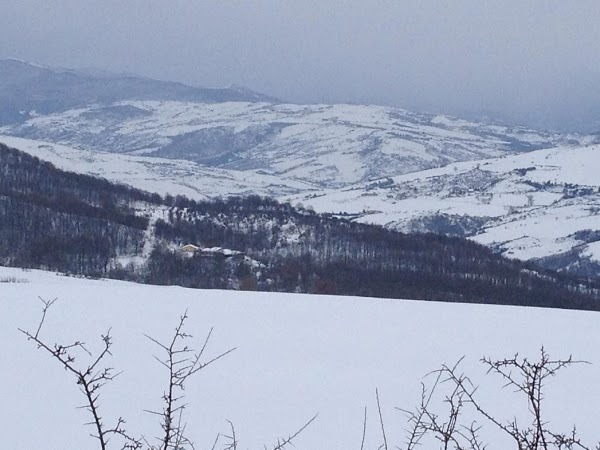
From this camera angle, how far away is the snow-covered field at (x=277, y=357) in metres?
5.57

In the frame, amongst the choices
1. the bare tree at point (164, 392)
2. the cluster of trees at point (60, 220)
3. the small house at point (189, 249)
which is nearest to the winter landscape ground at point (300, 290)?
the cluster of trees at point (60, 220)

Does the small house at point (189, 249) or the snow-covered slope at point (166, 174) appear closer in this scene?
the small house at point (189, 249)

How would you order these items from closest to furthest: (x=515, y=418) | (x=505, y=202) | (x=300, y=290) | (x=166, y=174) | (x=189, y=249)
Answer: (x=515, y=418) < (x=300, y=290) < (x=189, y=249) < (x=505, y=202) < (x=166, y=174)

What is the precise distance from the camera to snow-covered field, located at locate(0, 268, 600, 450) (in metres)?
5.57

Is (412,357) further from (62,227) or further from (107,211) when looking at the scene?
(107,211)

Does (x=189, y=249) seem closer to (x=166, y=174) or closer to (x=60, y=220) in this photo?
(x=60, y=220)

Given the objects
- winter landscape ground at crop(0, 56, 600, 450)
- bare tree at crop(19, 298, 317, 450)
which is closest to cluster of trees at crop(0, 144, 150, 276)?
winter landscape ground at crop(0, 56, 600, 450)

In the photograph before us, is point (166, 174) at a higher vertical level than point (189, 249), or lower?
higher

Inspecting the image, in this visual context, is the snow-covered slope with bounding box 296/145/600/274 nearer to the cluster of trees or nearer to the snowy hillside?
the snowy hillside

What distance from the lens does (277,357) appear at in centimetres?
734

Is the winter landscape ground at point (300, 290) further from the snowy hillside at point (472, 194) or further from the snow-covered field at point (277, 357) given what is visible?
the snowy hillside at point (472, 194)

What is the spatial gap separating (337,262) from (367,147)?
147 metres

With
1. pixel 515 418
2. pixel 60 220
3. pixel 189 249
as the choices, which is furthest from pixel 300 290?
pixel 515 418

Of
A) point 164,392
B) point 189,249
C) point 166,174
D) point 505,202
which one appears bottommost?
point 164,392
